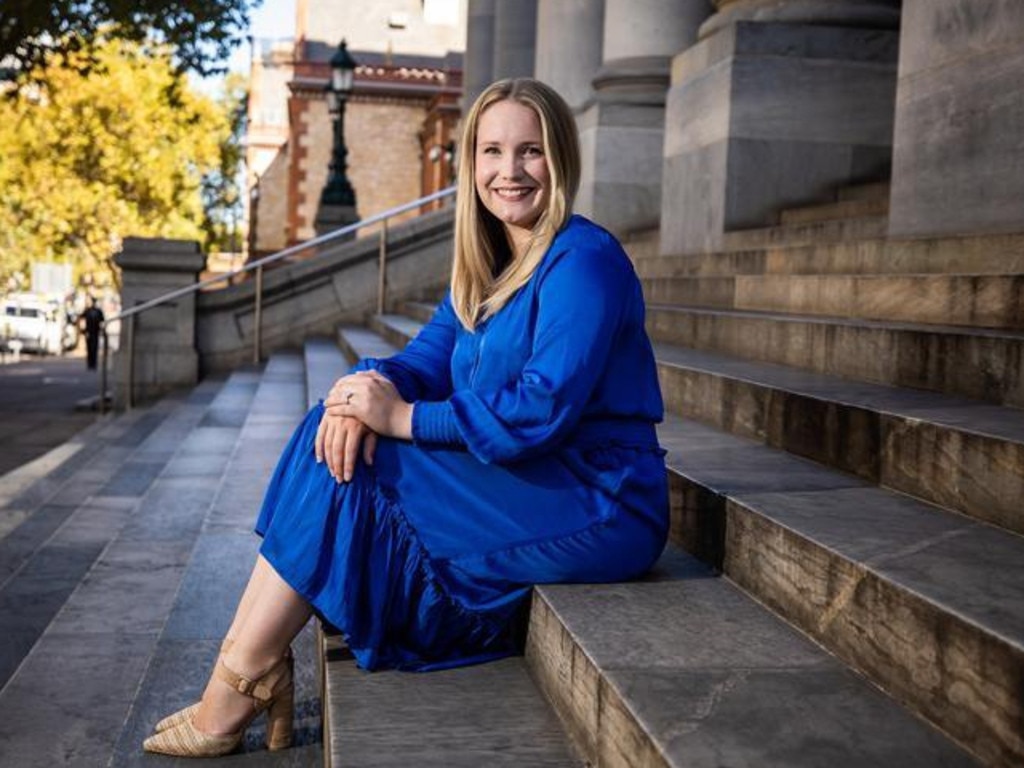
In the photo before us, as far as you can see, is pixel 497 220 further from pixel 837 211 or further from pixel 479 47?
pixel 479 47

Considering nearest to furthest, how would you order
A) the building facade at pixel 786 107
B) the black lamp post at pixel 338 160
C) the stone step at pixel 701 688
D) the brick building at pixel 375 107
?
the stone step at pixel 701 688 → the building facade at pixel 786 107 → the black lamp post at pixel 338 160 → the brick building at pixel 375 107

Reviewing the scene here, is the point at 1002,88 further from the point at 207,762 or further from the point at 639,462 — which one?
the point at 207,762

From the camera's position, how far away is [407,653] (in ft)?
9.30

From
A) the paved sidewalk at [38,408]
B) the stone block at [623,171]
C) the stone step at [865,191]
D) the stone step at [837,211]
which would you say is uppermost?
the stone block at [623,171]

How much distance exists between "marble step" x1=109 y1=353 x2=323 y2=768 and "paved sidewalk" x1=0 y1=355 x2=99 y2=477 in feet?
12.9

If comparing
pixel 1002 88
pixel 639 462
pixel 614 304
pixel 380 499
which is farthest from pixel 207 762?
pixel 1002 88

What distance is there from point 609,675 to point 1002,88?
3720 mm

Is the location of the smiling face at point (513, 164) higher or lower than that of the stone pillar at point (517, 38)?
lower

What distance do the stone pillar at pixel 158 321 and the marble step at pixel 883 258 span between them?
7473 mm

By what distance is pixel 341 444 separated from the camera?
2730 millimetres

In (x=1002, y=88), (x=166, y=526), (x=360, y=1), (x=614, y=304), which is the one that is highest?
(x=360, y=1)

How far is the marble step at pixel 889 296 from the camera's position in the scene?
4238 millimetres

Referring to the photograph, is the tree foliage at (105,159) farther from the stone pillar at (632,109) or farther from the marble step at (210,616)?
the marble step at (210,616)

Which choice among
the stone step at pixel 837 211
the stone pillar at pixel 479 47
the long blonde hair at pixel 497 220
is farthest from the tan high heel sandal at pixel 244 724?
the stone pillar at pixel 479 47
